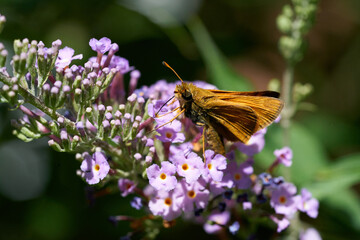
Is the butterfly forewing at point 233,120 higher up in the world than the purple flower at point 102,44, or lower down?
higher up

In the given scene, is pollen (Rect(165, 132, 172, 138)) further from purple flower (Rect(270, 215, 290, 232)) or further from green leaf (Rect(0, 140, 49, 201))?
green leaf (Rect(0, 140, 49, 201))

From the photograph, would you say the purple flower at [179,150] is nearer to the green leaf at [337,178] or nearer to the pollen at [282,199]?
the pollen at [282,199]

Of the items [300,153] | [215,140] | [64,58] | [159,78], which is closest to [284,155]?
[215,140]

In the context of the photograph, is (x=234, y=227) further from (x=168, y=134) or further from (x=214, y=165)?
(x=168, y=134)

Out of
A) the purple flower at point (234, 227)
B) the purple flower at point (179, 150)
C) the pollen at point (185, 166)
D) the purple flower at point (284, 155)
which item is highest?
the purple flower at point (284, 155)

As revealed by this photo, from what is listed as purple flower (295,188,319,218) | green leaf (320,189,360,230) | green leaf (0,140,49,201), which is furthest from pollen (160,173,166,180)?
green leaf (0,140,49,201)

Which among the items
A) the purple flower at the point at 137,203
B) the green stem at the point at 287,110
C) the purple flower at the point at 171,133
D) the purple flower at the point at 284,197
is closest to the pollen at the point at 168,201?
the purple flower at the point at 137,203
